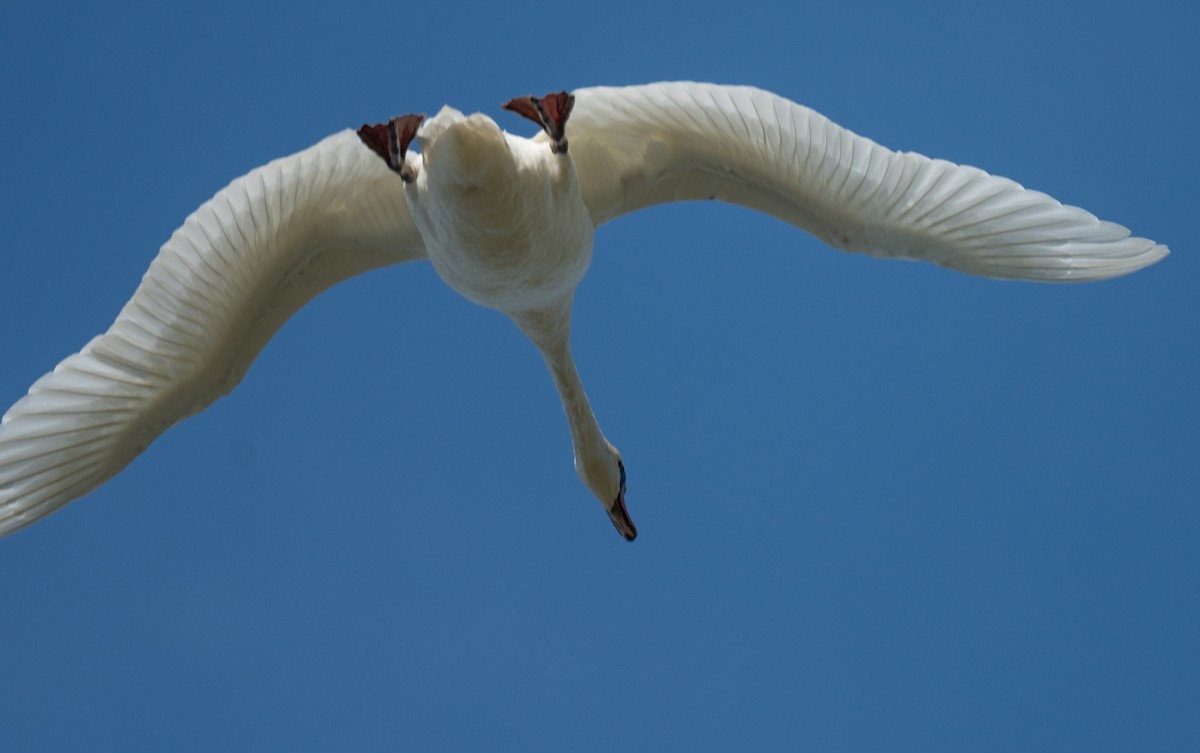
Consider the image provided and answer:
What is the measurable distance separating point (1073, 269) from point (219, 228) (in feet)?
17.8

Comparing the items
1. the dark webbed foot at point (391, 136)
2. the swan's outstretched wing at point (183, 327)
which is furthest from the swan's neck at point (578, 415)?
the dark webbed foot at point (391, 136)

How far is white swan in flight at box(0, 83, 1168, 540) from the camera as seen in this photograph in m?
9.06

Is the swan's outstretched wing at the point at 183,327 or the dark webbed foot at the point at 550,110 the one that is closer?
the dark webbed foot at the point at 550,110

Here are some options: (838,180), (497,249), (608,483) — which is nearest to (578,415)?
(608,483)

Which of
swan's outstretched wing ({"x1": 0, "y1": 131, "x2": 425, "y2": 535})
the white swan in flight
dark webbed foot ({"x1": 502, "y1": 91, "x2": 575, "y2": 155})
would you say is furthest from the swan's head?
dark webbed foot ({"x1": 502, "y1": 91, "x2": 575, "y2": 155})

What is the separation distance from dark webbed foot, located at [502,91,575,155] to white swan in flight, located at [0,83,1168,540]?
0.09 meters

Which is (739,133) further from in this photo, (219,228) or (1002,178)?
(219,228)

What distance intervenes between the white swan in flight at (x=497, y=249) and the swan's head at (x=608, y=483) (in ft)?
5.36

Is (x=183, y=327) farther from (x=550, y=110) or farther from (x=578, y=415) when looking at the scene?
(x=578, y=415)

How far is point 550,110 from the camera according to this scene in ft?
27.8

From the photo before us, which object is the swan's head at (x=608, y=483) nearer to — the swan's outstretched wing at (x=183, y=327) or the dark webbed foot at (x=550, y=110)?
the swan's outstretched wing at (x=183, y=327)

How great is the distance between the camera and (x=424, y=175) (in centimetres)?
844

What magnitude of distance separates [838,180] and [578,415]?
2.74 meters

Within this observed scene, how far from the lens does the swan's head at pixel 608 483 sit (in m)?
11.0
